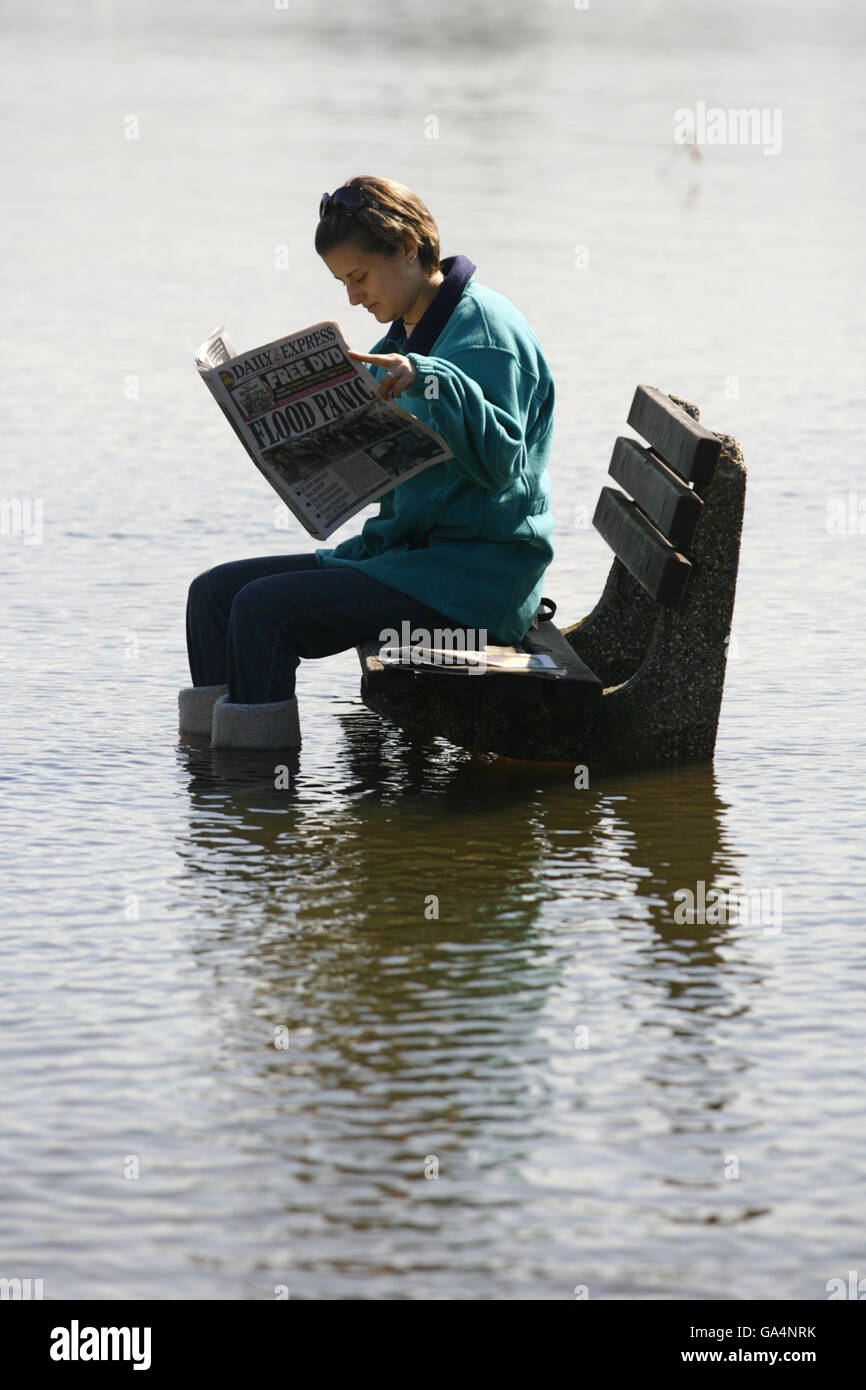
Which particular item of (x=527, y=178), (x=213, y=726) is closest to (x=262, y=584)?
(x=213, y=726)

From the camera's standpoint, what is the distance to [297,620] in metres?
6.16

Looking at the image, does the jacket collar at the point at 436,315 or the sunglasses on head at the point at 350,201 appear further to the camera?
the jacket collar at the point at 436,315

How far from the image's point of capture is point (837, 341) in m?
14.9

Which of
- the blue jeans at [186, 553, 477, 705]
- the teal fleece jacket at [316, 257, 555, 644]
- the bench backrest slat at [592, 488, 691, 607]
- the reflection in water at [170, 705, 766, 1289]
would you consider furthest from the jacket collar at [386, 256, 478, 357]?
the reflection in water at [170, 705, 766, 1289]

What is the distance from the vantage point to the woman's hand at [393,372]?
5.64 m

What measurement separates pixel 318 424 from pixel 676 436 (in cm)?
107

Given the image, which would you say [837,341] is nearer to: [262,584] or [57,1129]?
[262,584]

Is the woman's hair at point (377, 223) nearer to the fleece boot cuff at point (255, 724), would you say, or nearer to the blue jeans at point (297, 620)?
the blue jeans at point (297, 620)

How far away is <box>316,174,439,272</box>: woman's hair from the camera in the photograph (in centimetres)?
591

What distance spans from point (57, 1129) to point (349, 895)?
142 centimetres
